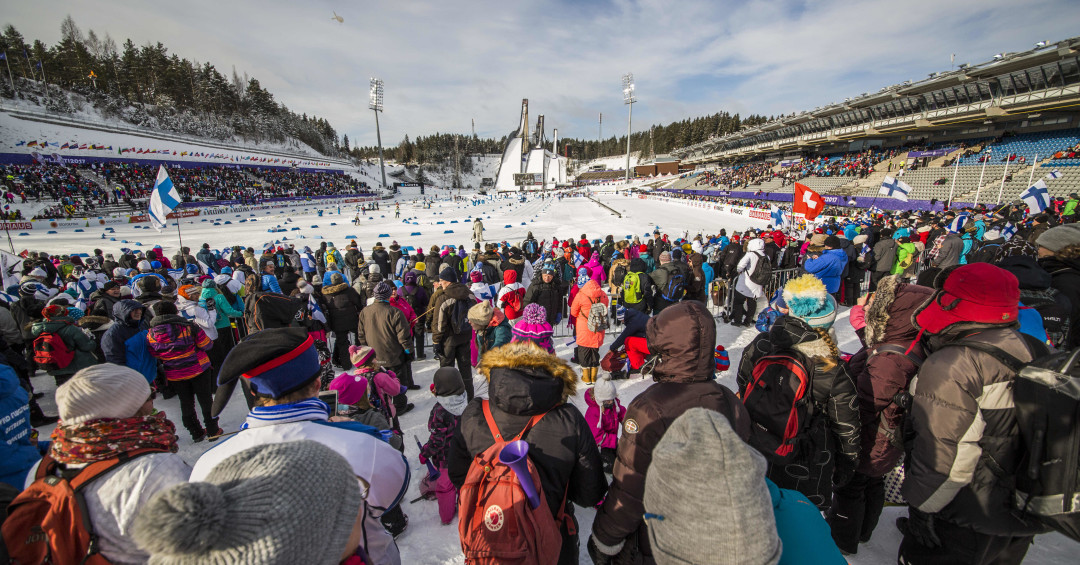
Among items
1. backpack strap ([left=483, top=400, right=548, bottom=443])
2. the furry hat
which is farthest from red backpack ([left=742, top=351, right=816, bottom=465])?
backpack strap ([left=483, top=400, right=548, bottom=443])

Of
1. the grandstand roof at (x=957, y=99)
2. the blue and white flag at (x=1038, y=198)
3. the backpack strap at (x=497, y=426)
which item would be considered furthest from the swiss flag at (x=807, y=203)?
the grandstand roof at (x=957, y=99)

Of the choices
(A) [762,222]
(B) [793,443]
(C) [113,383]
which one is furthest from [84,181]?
(A) [762,222]

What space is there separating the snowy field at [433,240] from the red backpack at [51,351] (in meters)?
1.15

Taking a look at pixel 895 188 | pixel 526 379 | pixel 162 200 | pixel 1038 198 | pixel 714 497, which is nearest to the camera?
pixel 714 497

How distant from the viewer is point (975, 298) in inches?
72.4

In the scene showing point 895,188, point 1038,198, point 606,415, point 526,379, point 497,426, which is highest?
point 895,188

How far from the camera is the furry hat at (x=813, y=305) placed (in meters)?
2.31

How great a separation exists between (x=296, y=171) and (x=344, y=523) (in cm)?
5989

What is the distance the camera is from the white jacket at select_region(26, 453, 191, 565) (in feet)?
4.28

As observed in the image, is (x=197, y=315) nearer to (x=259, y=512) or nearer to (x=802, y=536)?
(x=259, y=512)

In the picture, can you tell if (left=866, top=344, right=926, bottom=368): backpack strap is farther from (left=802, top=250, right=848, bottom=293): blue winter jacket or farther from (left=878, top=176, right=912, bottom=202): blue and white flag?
(left=878, top=176, right=912, bottom=202): blue and white flag

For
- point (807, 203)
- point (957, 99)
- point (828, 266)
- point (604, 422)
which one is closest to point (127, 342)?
point (604, 422)

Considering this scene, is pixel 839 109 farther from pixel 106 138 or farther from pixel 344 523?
pixel 106 138

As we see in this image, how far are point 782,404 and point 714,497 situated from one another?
1.55 m
